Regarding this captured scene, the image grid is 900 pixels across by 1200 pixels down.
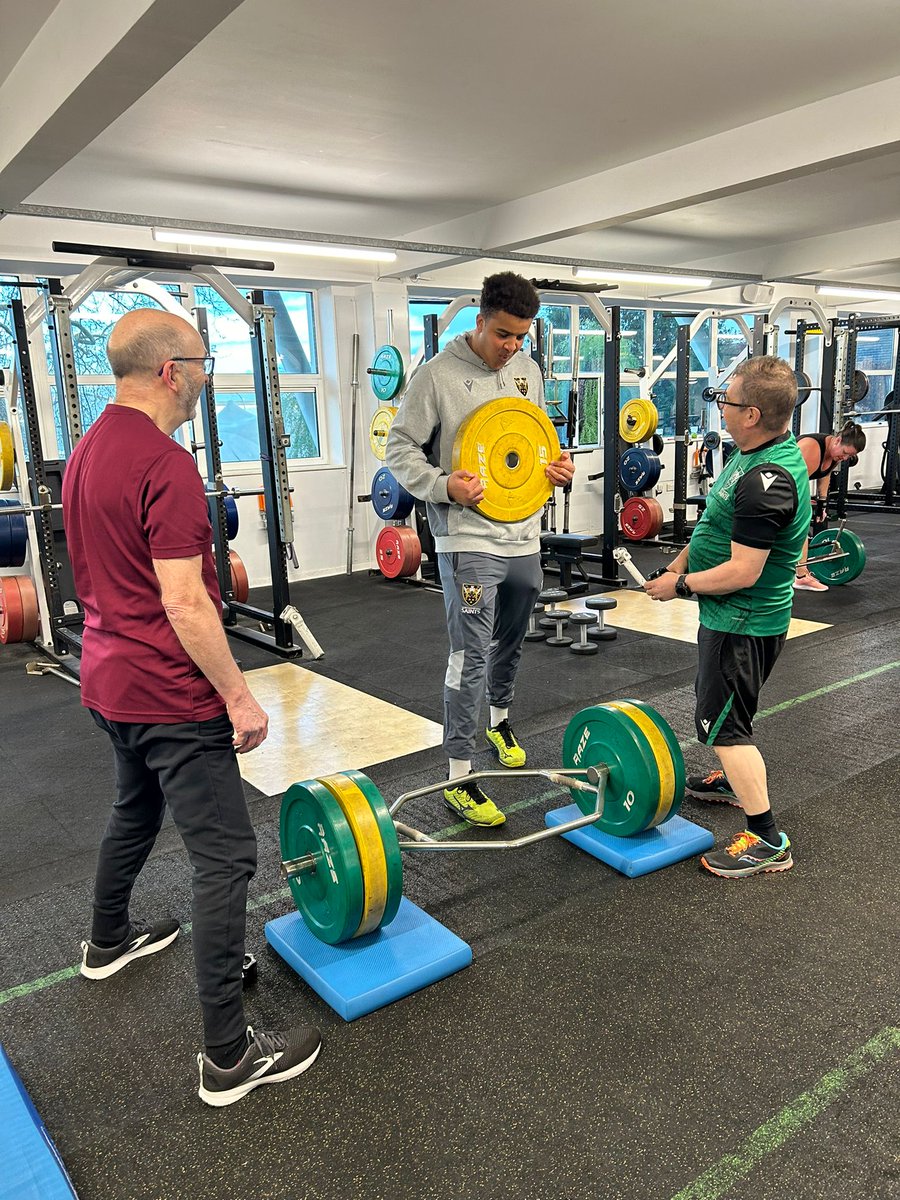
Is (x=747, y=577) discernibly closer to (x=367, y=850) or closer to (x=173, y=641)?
(x=367, y=850)

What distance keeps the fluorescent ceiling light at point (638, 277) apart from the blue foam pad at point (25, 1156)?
6583 millimetres

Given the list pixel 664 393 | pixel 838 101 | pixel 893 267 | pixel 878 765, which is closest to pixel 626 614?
pixel 878 765

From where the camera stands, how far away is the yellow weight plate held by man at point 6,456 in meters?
4.54

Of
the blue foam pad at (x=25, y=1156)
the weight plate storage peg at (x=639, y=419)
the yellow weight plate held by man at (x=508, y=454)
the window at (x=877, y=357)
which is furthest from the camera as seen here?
the window at (x=877, y=357)

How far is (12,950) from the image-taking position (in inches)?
80.3

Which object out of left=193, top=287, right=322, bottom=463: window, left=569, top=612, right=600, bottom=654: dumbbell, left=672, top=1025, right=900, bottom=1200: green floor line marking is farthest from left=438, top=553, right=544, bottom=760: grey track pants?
left=193, top=287, right=322, bottom=463: window

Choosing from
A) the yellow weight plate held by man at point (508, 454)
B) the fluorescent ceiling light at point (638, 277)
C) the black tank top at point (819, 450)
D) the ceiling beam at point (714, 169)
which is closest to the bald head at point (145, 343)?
the yellow weight plate held by man at point (508, 454)

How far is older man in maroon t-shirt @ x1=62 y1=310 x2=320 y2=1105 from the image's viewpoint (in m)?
1.37

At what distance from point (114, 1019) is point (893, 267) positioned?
32.9ft

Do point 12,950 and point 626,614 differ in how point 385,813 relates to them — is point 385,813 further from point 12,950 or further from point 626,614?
point 626,614

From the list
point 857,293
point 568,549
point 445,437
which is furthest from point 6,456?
point 857,293

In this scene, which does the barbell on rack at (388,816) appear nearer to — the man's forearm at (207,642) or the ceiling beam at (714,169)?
the man's forearm at (207,642)

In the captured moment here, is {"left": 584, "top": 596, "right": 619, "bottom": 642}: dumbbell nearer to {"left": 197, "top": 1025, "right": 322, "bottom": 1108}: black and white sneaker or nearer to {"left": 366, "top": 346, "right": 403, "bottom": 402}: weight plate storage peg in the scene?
{"left": 366, "top": 346, "right": 403, "bottom": 402}: weight plate storage peg

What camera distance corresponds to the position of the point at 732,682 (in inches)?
85.4
